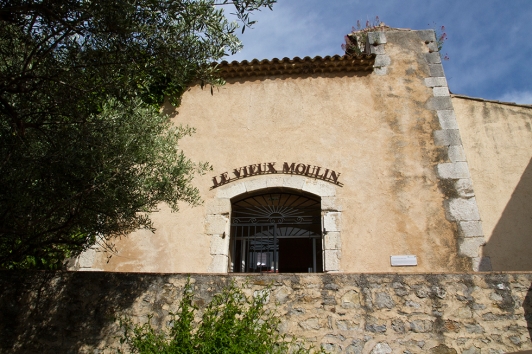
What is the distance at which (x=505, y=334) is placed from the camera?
4.20m

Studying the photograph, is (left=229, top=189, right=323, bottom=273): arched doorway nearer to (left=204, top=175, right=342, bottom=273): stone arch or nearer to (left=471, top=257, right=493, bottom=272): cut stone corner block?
(left=204, top=175, right=342, bottom=273): stone arch

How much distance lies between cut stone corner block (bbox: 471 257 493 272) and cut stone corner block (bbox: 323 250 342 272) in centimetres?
197

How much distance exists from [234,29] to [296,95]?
147 inches

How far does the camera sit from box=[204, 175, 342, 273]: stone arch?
672 cm

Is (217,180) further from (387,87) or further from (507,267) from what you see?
(507,267)

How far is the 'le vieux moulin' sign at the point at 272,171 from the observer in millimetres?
7297

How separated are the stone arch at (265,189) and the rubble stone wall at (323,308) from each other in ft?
7.08

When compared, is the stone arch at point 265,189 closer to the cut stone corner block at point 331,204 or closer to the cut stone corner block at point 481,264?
the cut stone corner block at point 331,204

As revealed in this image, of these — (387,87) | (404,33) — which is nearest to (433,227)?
(387,87)

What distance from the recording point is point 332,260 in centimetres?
665

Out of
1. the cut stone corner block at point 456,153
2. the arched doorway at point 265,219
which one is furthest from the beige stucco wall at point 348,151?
the arched doorway at point 265,219

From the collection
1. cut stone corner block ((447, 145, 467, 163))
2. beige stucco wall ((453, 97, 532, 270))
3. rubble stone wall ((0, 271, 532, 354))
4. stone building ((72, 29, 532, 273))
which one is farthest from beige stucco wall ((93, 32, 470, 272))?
rubble stone wall ((0, 271, 532, 354))

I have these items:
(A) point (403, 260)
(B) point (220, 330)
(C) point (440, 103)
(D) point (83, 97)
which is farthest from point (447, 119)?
(D) point (83, 97)

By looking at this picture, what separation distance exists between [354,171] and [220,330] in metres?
4.15
